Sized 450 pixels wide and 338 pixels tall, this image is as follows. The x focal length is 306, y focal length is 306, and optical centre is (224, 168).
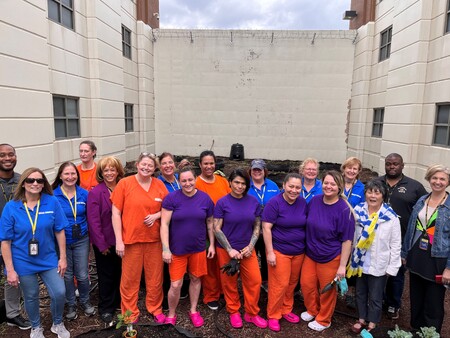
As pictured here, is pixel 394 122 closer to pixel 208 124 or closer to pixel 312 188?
pixel 312 188

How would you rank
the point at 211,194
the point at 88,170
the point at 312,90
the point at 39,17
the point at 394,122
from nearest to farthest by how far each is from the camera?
the point at 211,194
the point at 88,170
the point at 39,17
the point at 394,122
the point at 312,90

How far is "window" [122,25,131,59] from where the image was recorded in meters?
12.0

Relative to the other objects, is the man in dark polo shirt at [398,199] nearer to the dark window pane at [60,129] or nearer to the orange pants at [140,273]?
the orange pants at [140,273]

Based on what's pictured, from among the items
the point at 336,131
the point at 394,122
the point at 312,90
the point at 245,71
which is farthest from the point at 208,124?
the point at 394,122

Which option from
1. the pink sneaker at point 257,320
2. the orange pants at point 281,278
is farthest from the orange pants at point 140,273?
the orange pants at point 281,278

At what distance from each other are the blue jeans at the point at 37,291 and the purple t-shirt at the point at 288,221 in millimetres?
2257

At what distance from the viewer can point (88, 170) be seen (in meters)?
4.12

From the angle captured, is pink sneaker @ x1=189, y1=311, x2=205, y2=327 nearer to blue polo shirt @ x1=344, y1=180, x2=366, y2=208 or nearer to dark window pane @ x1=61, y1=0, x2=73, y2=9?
blue polo shirt @ x1=344, y1=180, x2=366, y2=208

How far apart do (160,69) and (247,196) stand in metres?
12.5

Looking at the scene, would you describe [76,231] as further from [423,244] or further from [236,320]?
[423,244]

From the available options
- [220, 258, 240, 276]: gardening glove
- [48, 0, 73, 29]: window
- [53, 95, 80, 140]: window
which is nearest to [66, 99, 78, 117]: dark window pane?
[53, 95, 80, 140]: window

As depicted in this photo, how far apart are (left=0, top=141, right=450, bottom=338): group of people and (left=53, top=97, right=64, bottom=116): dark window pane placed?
5.03 meters

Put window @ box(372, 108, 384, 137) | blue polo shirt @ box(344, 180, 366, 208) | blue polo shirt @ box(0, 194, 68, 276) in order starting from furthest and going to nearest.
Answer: window @ box(372, 108, 384, 137) → blue polo shirt @ box(344, 180, 366, 208) → blue polo shirt @ box(0, 194, 68, 276)

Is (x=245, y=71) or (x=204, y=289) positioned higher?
(x=245, y=71)
